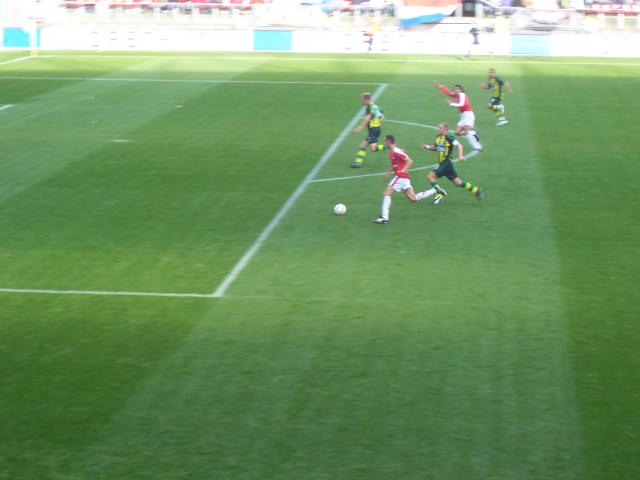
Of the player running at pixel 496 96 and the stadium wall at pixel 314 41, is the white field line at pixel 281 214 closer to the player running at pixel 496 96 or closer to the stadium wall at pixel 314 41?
the player running at pixel 496 96

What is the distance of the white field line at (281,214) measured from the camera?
56.9 ft

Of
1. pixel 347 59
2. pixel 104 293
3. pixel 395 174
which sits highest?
pixel 347 59

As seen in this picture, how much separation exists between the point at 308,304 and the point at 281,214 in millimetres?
5724

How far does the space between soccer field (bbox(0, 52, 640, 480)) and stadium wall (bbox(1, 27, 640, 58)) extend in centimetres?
1700

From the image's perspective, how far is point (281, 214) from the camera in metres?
21.5

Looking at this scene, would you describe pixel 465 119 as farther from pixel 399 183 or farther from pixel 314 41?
pixel 314 41

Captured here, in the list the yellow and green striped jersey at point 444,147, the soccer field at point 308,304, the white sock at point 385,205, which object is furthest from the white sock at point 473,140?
the white sock at point 385,205

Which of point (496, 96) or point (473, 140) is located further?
point (496, 96)

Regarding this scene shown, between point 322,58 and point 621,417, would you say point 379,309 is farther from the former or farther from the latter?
point 322,58

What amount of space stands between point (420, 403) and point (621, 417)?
261cm

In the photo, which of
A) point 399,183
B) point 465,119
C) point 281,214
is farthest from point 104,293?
point 465,119

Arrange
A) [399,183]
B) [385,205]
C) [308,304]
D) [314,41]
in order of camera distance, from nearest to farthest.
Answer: [308,304] < [385,205] < [399,183] < [314,41]

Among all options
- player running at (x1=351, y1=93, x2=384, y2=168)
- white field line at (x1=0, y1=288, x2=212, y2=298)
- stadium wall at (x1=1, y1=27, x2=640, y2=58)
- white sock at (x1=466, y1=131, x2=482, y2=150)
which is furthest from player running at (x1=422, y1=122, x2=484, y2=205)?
stadium wall at (x1=1, y1=27, x2=640, y2=58)

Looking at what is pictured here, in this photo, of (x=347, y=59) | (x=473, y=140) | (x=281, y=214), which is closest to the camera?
(x=281, y=214)
